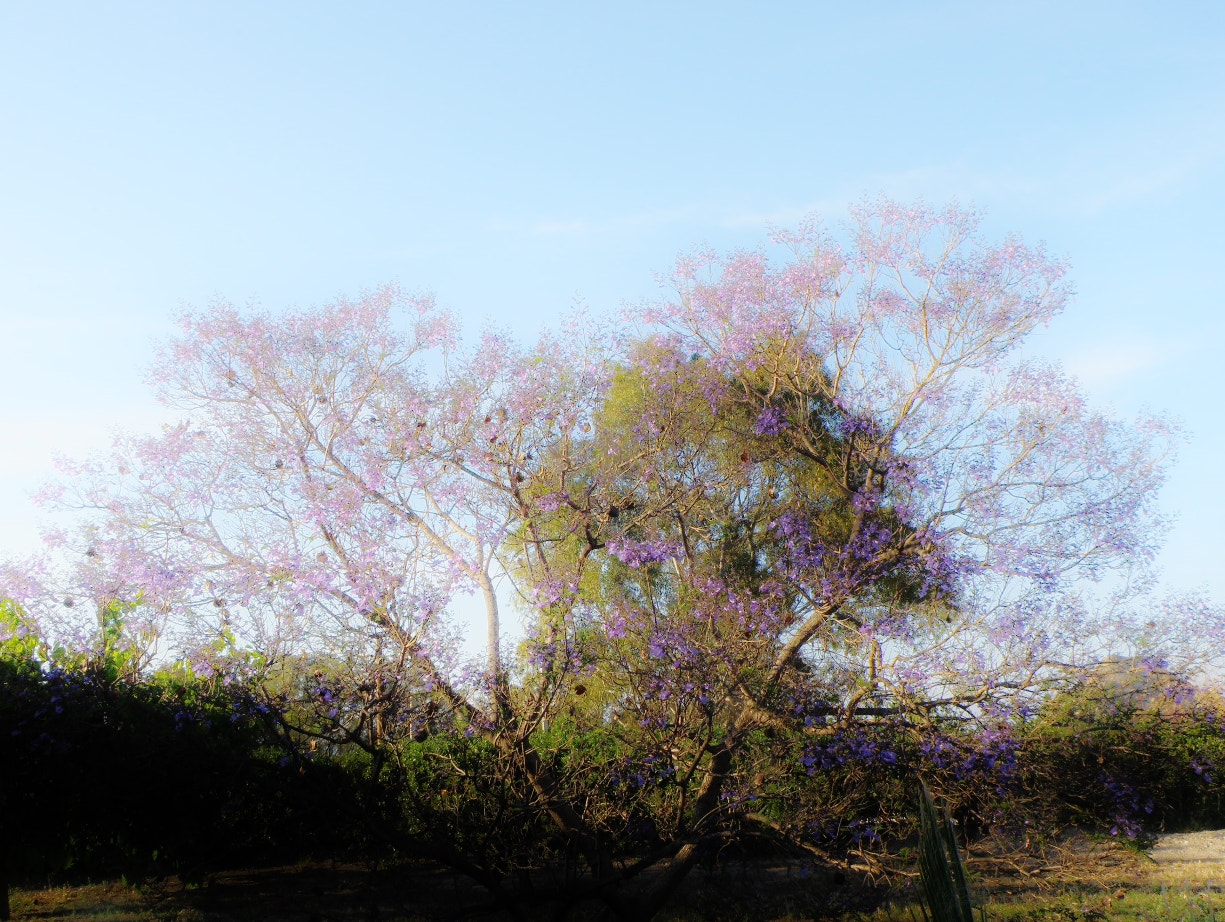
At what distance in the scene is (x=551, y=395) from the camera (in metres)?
11.0

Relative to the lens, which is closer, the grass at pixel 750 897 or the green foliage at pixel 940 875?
the green foliage at pixel 940 875

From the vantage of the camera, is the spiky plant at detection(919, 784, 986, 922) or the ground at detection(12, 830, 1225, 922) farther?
the ground at detection(12, 830, 1225, 922)

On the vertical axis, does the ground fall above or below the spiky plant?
below

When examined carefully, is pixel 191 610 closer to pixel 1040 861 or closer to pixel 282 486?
pixel 282 486

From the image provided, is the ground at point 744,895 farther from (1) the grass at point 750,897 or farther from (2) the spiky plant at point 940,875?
(2) the spiky plant at point 940,875

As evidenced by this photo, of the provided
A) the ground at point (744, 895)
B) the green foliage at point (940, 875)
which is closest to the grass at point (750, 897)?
the ground at point (744, 895)

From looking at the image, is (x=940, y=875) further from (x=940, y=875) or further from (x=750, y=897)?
(x=750, y=897)

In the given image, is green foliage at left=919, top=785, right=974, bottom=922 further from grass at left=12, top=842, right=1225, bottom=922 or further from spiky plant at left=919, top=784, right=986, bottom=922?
grass at left=12, top=842, right=1225, bottom=922

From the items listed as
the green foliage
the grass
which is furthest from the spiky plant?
the grass

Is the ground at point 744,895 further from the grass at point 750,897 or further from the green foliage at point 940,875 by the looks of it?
the green foliage at point 940,875

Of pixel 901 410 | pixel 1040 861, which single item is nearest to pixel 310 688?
pixel 1040 861

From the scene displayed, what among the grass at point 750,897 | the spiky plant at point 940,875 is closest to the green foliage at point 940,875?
the spiky plant at point 940,875

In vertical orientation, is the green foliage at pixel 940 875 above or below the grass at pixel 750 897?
above

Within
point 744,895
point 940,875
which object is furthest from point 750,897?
point 940,875
